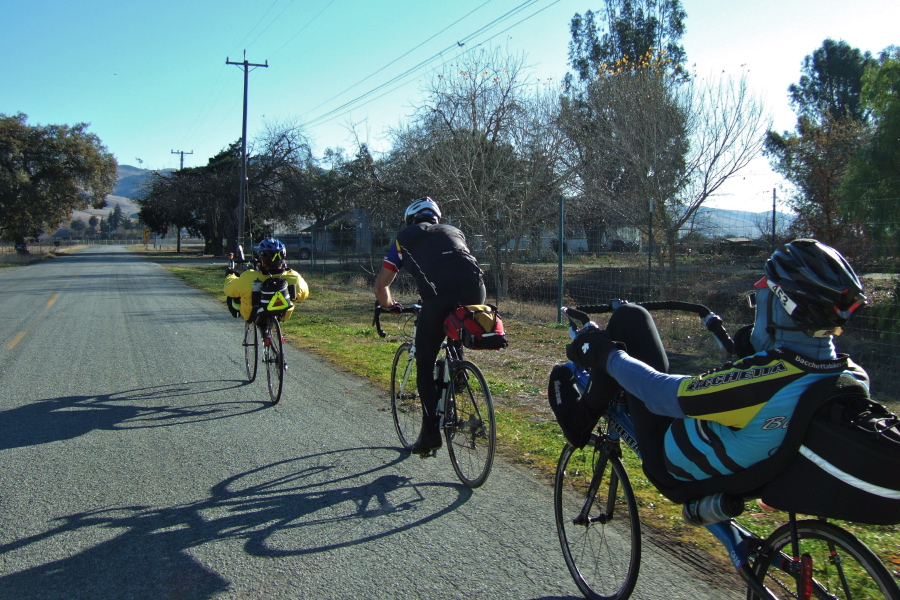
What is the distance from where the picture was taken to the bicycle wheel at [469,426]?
435 centimetres

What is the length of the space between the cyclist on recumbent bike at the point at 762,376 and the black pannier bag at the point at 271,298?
5.19m

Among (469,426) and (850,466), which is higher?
(850,466)

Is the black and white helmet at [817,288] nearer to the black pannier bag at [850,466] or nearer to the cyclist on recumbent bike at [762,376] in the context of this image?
the cyclist on recumbent bike at [762,376]

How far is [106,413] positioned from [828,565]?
626cm

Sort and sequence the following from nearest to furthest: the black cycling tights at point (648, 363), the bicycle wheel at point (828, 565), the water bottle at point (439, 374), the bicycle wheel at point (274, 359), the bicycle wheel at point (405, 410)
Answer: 1. the bicycle wheel at point (828, 565)
2. the black cycling tights at point (648, 363)
3. the water bottle at point (439, 374)
4. the bicycle wheel at point (405, 410)
5. the bicycle wheel at point (274, 359)

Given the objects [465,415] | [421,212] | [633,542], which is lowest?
[633,542]

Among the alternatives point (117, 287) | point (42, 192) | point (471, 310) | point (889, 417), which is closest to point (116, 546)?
point (471, 310)

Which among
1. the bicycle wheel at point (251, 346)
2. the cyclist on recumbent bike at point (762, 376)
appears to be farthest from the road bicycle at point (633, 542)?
the bicycle wheel at point (251, 346)

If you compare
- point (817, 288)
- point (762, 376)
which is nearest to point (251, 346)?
point (762, 376)

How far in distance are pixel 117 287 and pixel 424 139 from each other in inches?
470

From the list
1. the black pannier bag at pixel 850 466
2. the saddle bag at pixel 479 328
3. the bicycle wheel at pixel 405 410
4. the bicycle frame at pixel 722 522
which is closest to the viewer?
the black pannier bag at pixel 850 466

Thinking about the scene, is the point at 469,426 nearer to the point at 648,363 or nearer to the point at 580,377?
the point at 580,377

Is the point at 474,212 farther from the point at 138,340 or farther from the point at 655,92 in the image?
the point at 138,340

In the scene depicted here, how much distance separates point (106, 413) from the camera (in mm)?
6527
